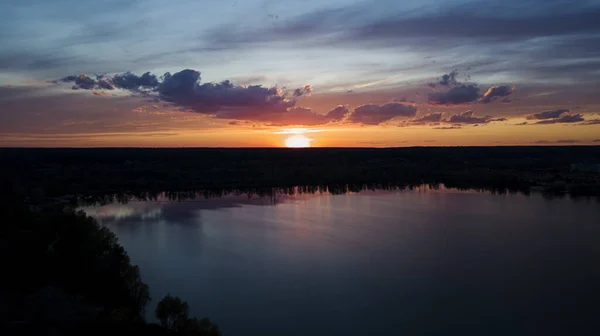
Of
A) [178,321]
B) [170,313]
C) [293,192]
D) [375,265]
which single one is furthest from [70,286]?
[293,192]

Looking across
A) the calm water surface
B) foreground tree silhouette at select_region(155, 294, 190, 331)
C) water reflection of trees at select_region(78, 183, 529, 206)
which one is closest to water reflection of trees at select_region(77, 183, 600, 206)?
water reflection of trees at select_region(78, 183, 529, 206)

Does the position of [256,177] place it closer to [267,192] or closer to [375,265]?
[267,192]

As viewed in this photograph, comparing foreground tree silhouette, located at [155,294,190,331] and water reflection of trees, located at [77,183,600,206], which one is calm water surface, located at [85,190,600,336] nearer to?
foreground tree silhouette, located at [155,294,190,331]

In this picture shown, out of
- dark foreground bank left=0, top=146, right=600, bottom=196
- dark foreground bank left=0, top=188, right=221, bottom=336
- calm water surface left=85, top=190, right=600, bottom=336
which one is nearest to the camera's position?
dark foreground bank left=0, top=188, right=221, bottom=336

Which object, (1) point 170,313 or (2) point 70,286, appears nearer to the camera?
(1) point 170,313

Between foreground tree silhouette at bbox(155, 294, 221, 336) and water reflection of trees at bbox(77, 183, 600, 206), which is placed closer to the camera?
foreground tree silhouette at bbox(155, 294, 221, 336)

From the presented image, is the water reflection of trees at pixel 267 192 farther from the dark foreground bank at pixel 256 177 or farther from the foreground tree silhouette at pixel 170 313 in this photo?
the foreground tree silhouette at pixel 170 313

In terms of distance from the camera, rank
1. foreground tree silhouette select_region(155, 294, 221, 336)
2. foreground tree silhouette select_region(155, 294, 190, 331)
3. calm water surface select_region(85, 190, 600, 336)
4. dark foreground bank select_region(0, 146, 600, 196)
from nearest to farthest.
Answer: foreground tree silhouette select_region(155, 294, 221, 336)
foreground tree silhouette select_region(155, 294, 190, 331)
calm water surface select_region(85, 190, 600, 336)
dark foreground bank select_region(0, 146, 600, 196)

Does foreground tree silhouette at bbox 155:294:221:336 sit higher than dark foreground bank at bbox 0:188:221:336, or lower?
lower
